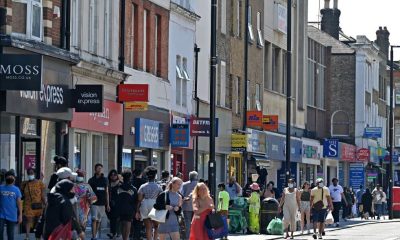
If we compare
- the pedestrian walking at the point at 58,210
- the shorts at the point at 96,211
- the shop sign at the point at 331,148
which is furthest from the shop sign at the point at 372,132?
the pedestrian walking at the point at 58,210

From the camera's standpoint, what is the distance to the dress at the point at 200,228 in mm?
25080

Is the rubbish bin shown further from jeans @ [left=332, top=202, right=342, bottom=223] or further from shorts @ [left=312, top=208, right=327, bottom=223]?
jeans @ [left=332, top=202, right=342, bottom=223]

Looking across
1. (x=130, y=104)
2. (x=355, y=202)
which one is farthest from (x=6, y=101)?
(x=355, y=202)

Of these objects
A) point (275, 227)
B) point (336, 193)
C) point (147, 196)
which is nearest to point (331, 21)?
point (336, 193)

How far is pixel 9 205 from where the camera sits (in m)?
26.9

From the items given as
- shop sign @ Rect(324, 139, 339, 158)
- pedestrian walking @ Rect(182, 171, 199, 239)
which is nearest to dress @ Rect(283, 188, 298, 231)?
pedestrian walking @ Rect(182, 171, 199, 239)

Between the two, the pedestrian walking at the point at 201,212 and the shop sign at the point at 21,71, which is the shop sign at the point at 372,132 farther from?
the pedestrian walking at the point at 201,212

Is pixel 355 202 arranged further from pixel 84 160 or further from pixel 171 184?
pixel 171 184

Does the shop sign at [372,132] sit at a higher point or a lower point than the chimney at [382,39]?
lower

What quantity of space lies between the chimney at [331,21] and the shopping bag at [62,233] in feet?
236

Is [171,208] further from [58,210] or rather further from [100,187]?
[58,210]

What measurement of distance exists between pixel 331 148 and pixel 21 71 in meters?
48.4

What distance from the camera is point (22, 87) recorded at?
28625mm

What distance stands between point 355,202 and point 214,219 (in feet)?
153
